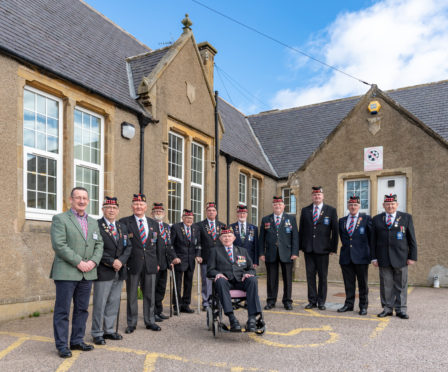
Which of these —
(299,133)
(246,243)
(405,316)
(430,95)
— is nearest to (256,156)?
(299,133)

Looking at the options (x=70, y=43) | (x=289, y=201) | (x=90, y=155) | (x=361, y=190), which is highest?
(x=70, y=43)

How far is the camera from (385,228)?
6.83 m

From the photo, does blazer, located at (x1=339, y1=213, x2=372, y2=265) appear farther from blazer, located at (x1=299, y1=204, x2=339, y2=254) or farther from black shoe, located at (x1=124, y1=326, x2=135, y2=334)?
black shoe, located at (x1=124, y1=326, x2=135, y2=334)

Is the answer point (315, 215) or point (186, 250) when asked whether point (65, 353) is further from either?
point (315, 215)

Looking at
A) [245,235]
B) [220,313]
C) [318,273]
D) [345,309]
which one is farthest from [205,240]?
[345,309]

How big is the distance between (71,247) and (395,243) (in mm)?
4856

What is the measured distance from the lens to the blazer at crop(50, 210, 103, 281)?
4.52 meters

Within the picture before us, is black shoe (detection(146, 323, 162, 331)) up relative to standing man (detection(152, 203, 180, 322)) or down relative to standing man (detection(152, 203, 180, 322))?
down

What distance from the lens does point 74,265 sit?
4.57 meters

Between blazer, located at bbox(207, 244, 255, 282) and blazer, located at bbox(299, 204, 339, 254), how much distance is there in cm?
201

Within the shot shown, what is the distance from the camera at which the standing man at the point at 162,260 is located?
20.8 ft

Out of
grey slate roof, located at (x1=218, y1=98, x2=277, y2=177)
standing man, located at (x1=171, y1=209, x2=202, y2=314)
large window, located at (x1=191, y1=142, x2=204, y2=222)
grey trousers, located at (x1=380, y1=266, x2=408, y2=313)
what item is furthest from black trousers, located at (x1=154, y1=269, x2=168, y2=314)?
grey slate roof, located at (x1=218, y1=98, x2=277, y2=177)

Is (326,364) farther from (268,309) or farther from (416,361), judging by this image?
(268,309)

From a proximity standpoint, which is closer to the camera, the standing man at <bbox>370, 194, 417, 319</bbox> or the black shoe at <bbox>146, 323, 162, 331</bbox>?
the black shoe at <bbox>146, 323, 162, 331</bbox>
